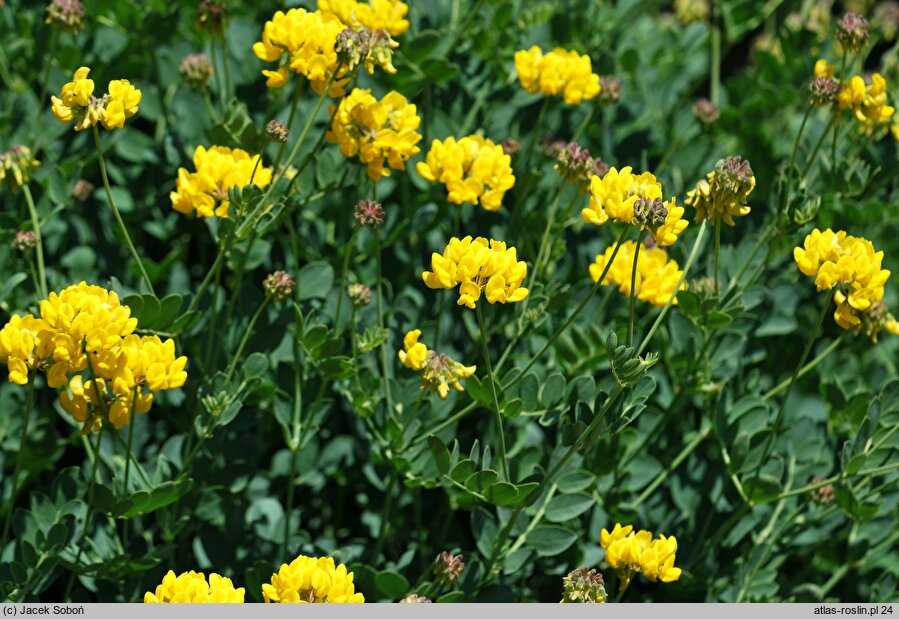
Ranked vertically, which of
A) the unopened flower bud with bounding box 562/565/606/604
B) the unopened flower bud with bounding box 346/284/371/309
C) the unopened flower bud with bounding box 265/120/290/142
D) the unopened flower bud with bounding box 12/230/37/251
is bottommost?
the unopened flower bud with bounding box 562/565/606/604

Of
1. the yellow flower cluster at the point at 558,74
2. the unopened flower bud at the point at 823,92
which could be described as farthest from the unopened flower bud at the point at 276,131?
the unopened flower bud at the point at 823,92

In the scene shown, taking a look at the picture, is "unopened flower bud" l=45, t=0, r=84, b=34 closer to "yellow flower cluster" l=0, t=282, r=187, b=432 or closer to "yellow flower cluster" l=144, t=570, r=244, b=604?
"yellow flower cluster" l=0, t=282, r=187, b=432

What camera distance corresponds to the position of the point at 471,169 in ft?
9.93

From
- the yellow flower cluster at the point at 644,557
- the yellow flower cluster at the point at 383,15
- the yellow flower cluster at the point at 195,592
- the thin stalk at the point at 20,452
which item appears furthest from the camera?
the yellow flower cluster at the point at 383,15

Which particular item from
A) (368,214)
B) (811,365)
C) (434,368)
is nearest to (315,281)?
(368,214)

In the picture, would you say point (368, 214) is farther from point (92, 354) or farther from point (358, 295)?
point (92, 354)

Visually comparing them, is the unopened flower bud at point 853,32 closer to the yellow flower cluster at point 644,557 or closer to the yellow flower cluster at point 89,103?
the yellow flower cluster at point 644,557

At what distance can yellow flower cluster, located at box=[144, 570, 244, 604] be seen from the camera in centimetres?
233

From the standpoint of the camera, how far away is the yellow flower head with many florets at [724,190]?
2602 millimetres

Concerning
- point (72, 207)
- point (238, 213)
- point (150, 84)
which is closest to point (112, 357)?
point (238, 213)

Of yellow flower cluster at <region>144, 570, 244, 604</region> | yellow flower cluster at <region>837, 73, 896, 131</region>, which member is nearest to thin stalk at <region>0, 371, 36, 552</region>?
yellow flower cluster at <region>144, 570, 244, 604</region>

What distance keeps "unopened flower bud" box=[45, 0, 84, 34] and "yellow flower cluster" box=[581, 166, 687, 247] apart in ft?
5.08

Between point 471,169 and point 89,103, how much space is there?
99 cm

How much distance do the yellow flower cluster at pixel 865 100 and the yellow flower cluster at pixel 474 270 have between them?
1.21m
